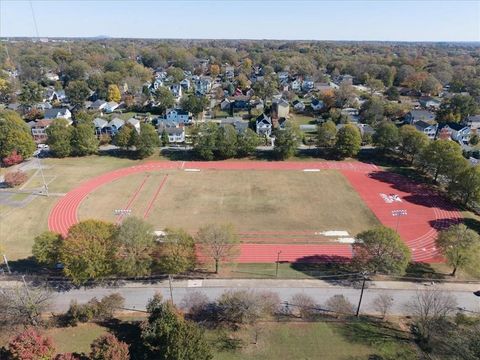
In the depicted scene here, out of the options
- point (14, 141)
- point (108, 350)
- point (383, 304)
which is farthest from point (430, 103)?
point (108, 350)

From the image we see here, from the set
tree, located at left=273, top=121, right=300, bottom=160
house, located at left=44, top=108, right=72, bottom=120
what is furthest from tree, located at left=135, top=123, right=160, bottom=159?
house, located at left=44, top=108, right=72, bottom=120

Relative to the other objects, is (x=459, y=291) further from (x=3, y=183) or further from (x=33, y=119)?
(x=33, y=119)

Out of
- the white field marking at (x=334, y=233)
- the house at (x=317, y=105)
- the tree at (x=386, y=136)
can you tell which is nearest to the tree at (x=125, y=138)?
the white field marking at (x=334, y=233)

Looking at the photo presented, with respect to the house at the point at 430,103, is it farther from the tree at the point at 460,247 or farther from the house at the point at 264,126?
the tree at the point at 460,247

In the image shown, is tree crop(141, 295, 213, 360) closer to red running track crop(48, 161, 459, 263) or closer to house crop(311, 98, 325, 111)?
red running track crop(48, 161, 459, 263)

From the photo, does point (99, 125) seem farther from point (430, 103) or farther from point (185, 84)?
point (430, 103)
